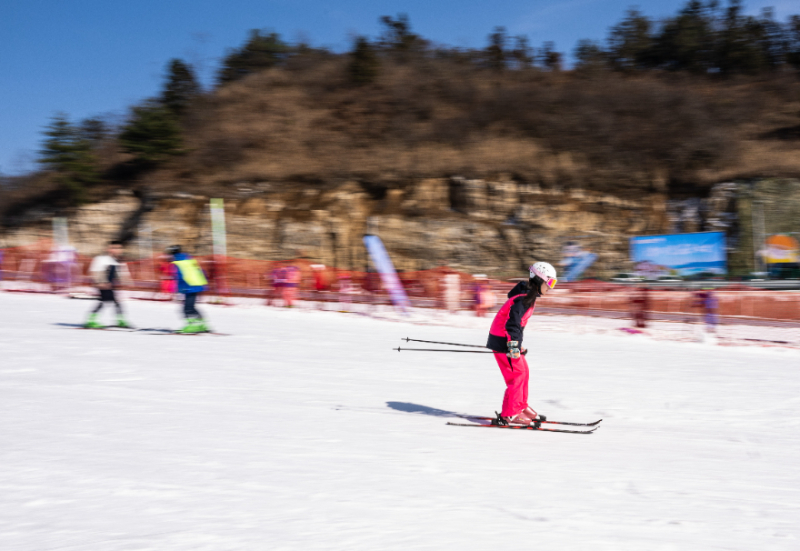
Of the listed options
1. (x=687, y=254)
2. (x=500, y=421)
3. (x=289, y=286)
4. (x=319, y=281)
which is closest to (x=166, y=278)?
(x=289, y=286)

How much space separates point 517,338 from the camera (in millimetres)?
5895

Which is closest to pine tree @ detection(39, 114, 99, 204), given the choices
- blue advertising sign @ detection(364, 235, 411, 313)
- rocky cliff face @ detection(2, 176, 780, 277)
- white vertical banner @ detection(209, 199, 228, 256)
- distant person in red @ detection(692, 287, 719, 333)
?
rocky cliff face @ detection(2, 176, 780, 277)

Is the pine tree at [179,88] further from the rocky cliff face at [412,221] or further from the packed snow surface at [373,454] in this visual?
the packed snow surface at [373,454]

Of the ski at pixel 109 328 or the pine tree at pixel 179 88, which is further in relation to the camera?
the pine tree at pixel 179 88

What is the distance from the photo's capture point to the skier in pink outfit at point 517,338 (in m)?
5.86

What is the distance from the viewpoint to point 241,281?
19.7m

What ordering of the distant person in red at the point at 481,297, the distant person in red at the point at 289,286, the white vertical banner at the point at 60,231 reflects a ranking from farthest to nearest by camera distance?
1. the white vertical banner at the point at 60,231
2. the distant person in red at the point at 289,286
3. the distant person in red at the point at 481,297

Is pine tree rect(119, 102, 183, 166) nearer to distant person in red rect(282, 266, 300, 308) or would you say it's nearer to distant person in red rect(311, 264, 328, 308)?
distant person in red rect(311, 264, 328, 308)

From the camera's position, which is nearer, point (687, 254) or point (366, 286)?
point (366, 286)

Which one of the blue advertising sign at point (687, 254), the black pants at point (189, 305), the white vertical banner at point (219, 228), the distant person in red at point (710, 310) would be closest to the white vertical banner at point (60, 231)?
the white vertical banner at point (219, 228)

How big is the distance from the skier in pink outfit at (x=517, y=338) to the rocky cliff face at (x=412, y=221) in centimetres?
2652

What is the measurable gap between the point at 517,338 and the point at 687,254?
28.5m

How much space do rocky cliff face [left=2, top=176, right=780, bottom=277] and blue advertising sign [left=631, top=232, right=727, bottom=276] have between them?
1684 mm

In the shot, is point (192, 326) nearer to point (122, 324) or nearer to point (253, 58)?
point (122, 324)
